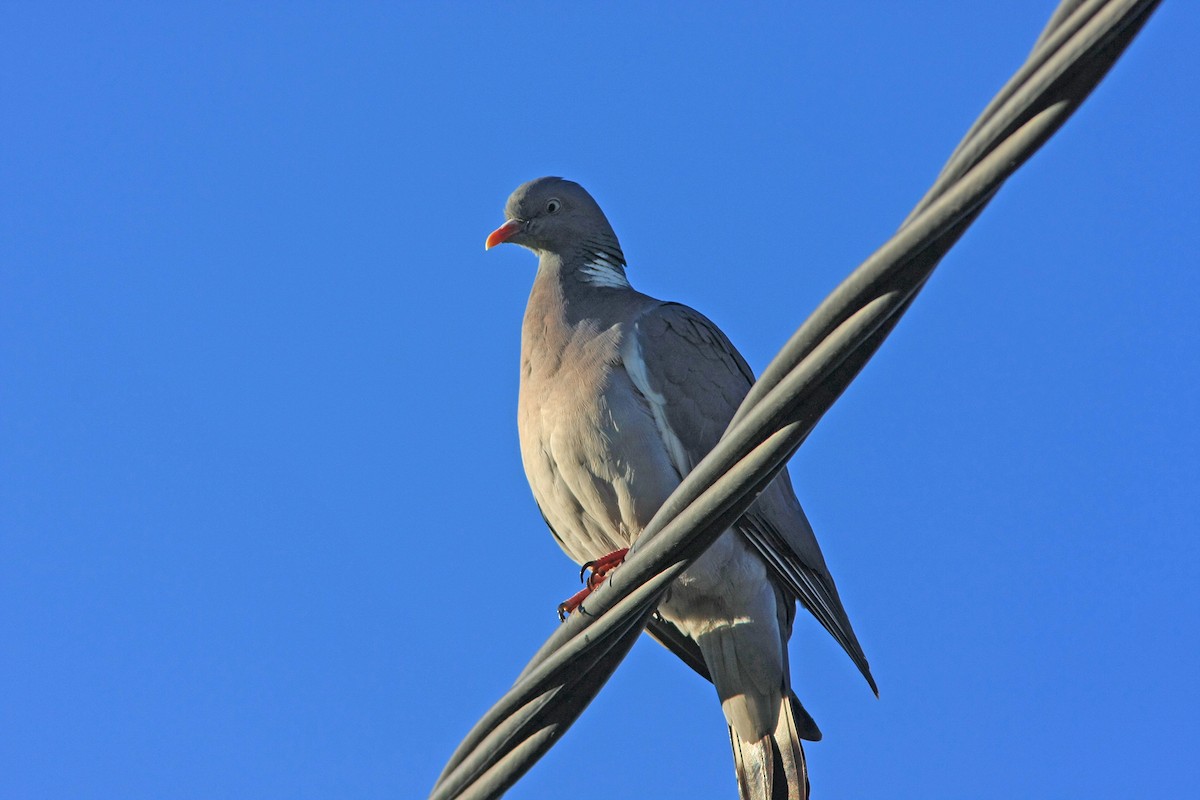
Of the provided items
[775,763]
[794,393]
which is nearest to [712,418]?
[775,763]

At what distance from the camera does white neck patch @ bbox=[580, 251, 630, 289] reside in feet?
17.7

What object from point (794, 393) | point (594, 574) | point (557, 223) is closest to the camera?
point (794, 393)

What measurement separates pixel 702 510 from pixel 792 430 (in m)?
0.21

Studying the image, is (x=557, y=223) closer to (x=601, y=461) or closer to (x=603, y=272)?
(x=603, y=272)

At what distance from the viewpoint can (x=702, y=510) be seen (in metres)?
2.14

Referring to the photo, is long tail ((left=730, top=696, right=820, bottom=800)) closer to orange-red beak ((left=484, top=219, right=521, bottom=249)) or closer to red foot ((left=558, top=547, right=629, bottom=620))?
red foot ((left=558, top=547, right=629, bottom=620))

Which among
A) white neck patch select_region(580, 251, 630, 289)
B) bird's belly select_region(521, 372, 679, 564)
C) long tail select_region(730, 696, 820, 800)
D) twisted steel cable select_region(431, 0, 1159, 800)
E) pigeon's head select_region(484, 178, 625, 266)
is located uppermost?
pigeon's head select_region(484, 178, 625, 266)

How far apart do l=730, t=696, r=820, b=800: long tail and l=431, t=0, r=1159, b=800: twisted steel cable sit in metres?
2.26

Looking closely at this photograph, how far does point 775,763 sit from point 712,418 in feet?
3.84

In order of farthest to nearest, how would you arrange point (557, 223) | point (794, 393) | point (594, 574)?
point (557, 223) < point (594, 574) < point (794, 393)

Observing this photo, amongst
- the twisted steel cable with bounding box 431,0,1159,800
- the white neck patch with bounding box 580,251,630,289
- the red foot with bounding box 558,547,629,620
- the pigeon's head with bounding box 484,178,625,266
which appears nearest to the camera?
the twisted steel cable with bounding box 431,0,1159,800

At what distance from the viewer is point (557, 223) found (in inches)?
223

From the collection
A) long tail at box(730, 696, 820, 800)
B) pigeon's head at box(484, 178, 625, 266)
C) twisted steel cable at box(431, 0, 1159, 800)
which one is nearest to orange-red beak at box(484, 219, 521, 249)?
pigeon's head at box(484, 178, 625, 266)

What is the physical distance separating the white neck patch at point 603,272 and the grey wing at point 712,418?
1.58 feet
